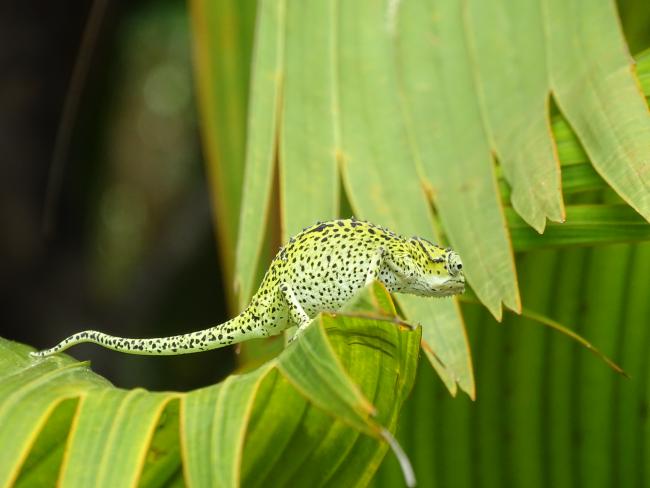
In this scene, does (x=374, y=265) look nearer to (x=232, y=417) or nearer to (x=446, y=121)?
(x=446, y=121)

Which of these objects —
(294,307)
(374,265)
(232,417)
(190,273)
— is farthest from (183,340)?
(190,273)

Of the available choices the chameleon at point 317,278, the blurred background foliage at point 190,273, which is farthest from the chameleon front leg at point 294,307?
the blurred background foliage at point 190,273

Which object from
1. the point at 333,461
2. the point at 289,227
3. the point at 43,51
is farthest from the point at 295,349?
the point at 43,51

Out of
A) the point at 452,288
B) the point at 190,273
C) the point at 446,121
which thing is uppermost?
the point at 446,121

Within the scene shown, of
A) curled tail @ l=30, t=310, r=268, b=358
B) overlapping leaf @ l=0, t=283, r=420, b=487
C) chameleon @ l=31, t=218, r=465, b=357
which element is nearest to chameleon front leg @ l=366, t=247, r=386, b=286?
chameleon @ l=31, t=218, r=465, b=357

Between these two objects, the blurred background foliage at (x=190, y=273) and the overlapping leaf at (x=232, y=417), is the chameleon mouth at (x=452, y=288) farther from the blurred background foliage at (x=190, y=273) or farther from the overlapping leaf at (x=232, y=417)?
the overlapping leaf at (x=232, y=417)

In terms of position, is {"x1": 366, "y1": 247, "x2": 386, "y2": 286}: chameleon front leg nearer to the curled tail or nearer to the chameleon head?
the chameleon head
